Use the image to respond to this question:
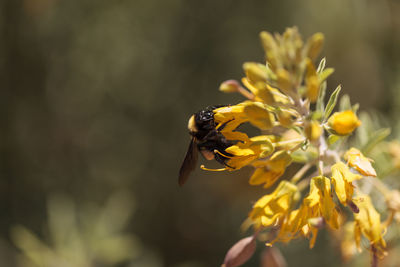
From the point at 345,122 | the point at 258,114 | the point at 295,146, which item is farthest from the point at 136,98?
the point at 345,122

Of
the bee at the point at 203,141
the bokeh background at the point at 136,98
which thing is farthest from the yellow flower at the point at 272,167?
the bokeh background at the point at 136,98

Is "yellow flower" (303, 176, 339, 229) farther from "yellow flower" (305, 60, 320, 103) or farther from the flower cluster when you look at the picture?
"yellow flower" (305, 60, 320, 103)

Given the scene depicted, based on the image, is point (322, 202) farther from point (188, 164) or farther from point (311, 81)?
point (188, 164)

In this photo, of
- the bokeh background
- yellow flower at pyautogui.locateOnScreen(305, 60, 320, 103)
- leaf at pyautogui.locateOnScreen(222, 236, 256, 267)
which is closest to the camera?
yellow flower at pyautogui.locateOnScreen(305, 60, 320, 103)

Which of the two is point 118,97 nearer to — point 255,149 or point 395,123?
point 395,123

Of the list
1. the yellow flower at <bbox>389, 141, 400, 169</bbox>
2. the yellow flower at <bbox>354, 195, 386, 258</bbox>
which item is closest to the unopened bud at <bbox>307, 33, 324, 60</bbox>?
the yellow flower at <bbox>354, 195, 386, 258</bbox>

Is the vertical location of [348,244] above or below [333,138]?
below
